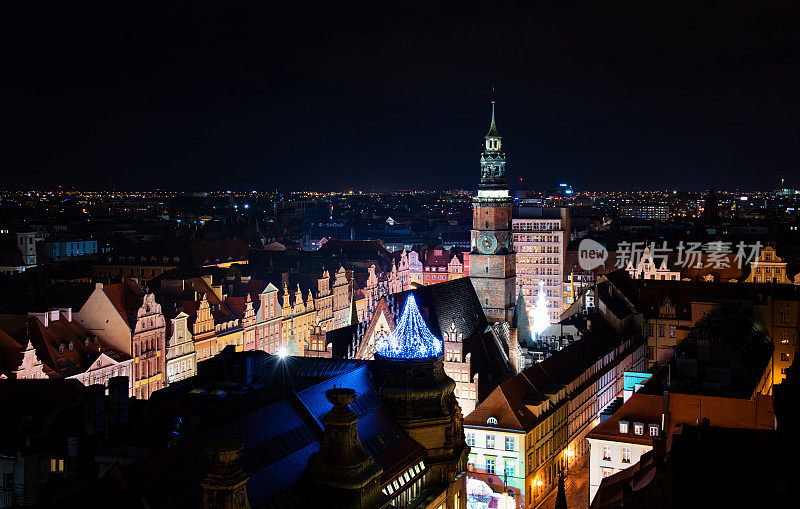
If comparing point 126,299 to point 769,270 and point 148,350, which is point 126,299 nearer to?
point 148,350

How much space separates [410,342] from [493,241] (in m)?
44.9

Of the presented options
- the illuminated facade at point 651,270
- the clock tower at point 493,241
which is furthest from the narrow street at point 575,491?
the illuminated facade at point 651,270

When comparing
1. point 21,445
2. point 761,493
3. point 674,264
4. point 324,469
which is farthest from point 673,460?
point 674,264

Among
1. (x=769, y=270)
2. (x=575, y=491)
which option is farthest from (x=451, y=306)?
(x=769, y=270)

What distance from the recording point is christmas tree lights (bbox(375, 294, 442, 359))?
42250 mm

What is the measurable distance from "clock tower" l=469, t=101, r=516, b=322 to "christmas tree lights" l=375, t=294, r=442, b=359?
135 ft

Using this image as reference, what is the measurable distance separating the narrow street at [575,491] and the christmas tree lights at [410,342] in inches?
732

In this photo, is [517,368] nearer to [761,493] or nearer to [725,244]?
[761,493]

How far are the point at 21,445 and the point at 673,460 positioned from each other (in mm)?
28127

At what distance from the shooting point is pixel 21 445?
3953cm

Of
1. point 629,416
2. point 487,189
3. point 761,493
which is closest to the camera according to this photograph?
point 761,493

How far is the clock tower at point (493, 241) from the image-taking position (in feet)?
276

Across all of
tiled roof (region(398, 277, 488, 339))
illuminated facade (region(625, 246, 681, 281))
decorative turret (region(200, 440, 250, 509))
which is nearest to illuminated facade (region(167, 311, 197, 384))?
tiled roof (region(398, 277, 488, 339))

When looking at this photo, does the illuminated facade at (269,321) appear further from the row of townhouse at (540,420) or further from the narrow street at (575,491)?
the narrow street at (575,491)
